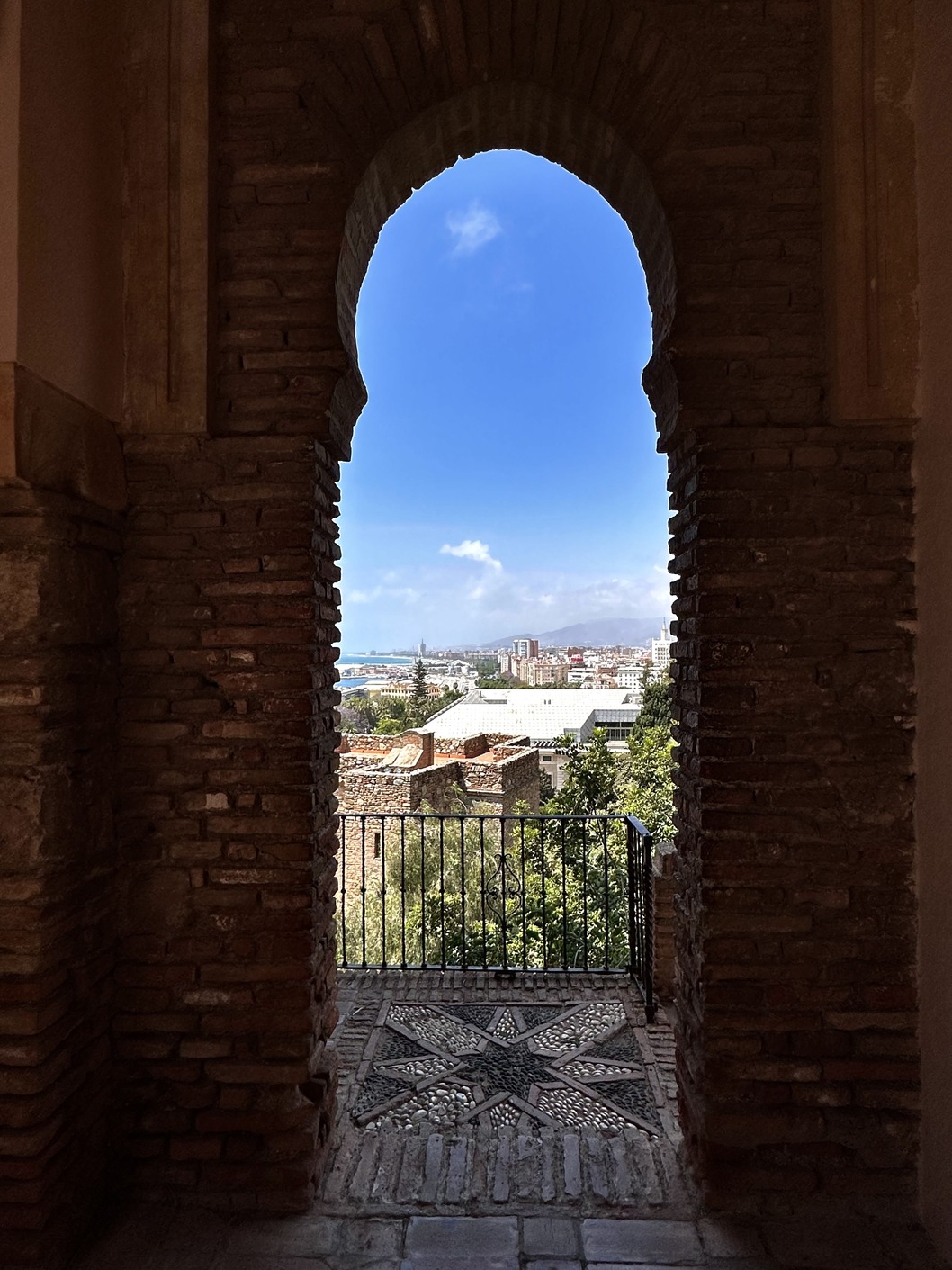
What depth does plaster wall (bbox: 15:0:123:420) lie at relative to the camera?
2010mm

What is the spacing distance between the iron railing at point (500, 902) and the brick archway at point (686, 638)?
4.88 feet

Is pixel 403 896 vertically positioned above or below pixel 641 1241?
above

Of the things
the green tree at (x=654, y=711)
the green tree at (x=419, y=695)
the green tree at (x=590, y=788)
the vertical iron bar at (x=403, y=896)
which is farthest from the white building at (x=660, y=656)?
the vertical iron bar at (x=403, y=896)

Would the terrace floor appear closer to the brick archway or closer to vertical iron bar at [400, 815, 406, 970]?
the brick archway

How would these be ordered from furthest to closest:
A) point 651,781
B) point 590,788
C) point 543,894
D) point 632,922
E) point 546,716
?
point 546,716 → point 651,781 → point 590,788 → point 543,894 → point 632,922

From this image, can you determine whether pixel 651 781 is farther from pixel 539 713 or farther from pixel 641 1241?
pixel 539 713

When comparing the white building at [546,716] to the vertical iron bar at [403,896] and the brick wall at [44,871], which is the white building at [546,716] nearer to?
the vertical iron bar at [403,896]

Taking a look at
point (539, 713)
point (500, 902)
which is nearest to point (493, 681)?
point (539, 713)

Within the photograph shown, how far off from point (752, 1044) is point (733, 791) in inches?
33.7

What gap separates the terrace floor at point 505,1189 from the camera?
2156 millimetres

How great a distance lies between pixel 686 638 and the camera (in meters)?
2.58

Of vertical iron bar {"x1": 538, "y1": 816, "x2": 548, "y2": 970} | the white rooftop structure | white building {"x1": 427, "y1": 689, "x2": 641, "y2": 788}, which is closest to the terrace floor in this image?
vertical iron bar {"x1": 538, "y1": 816, "x2": 548, "y2": 970}

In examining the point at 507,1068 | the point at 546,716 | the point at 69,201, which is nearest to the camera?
the point at 69,201

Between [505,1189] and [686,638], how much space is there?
207 cm
